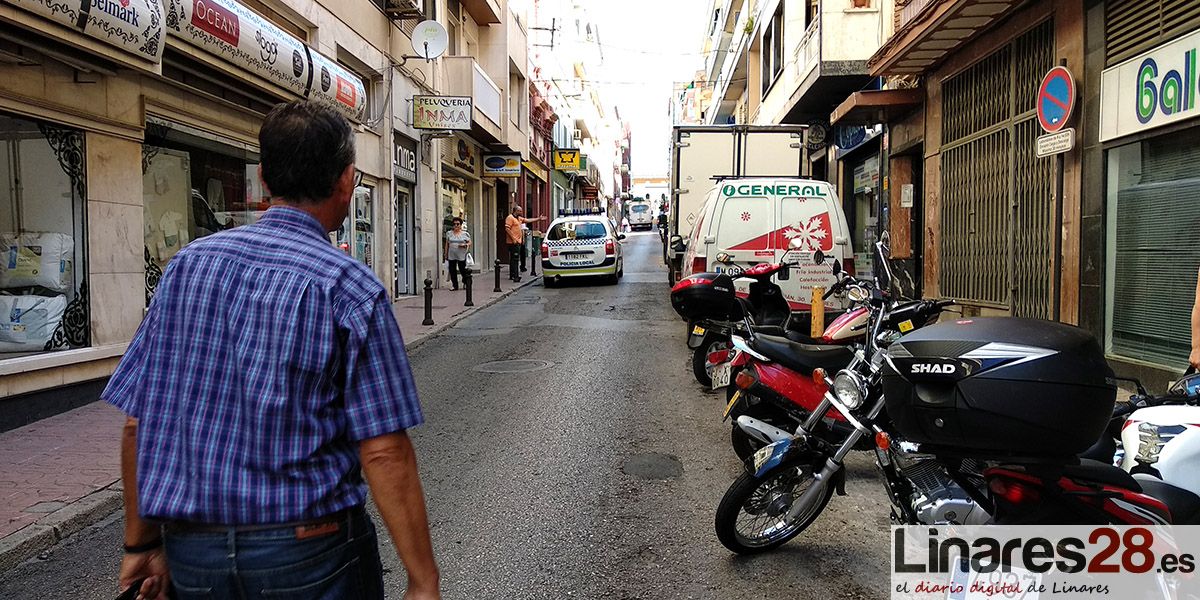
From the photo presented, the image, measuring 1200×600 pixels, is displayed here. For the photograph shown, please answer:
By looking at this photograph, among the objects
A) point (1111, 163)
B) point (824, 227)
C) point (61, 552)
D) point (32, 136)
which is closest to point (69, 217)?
point (32, 136)

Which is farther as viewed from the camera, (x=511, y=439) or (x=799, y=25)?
(x=799, y=25)

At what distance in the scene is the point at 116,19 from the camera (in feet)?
21.7

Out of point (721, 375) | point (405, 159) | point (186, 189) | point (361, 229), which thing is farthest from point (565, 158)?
point (721, 375)

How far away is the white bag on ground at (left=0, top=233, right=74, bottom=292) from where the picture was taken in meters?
7.27

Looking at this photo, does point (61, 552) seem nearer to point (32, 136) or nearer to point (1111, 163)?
point (32, 136)

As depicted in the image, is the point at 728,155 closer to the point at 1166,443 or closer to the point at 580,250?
the point at 580,250

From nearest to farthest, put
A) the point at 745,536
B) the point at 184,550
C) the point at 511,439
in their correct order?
the point at 184,550 < the point at 745,536 < the point at 511,439

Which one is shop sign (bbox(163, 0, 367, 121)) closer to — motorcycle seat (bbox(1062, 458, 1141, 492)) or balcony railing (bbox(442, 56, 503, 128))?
motorcycle seat (bbox(1062, 458, 1141, 492))

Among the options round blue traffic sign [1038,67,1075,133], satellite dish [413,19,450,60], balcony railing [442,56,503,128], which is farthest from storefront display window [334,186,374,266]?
round blue traffic sign [1038,67,1075,133]

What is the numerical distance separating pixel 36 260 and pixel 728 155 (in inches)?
450

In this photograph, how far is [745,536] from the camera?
13.5 feet

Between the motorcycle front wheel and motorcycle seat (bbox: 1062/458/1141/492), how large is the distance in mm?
1433

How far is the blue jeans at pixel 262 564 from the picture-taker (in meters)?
1.71

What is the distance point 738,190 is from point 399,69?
958 centimetres
